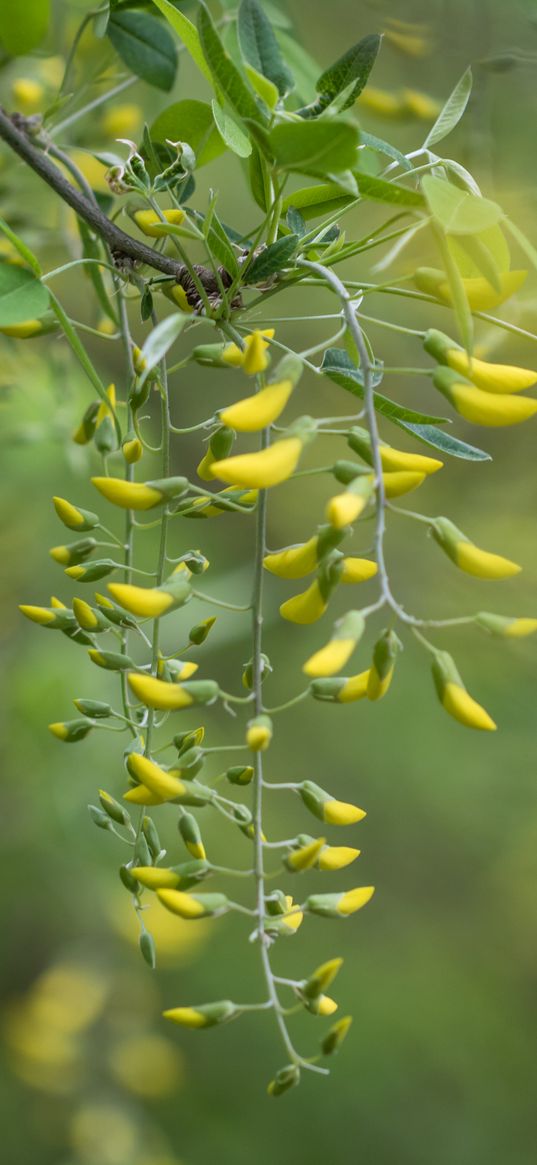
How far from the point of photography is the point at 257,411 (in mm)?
497

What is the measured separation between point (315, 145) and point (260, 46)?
194mm

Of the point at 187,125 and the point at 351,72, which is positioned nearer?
the point at 351,72

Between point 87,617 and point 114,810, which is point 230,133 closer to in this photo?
point 87,617

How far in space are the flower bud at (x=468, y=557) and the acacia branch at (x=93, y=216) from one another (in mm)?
200

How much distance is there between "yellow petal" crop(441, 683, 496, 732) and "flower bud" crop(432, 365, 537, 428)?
120 millimetres

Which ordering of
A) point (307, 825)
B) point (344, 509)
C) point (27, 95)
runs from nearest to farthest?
point (344, 509), point (27, 95), point (307, 825)

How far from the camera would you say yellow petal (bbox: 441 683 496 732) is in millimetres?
502

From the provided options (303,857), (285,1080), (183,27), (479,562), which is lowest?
(285,1080)

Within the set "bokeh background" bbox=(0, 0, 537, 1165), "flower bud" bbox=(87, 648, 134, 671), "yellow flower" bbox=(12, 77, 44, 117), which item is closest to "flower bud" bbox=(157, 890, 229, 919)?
"flower bud" bbox=(87, 648, 134, 671)

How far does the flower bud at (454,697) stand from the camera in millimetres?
503

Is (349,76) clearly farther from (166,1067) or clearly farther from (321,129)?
(166,1067)

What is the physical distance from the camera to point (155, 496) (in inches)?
21.3

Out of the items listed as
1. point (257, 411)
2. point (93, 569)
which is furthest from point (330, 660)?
point (93, 569)

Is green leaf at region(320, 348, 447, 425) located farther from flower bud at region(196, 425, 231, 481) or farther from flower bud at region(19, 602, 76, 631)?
flower bud at region(19, 602, 76, 631)
